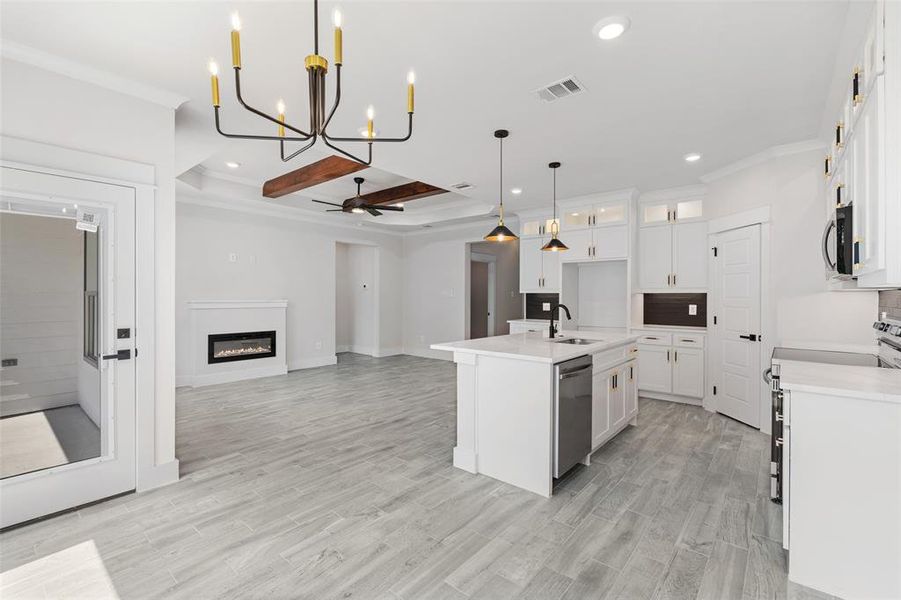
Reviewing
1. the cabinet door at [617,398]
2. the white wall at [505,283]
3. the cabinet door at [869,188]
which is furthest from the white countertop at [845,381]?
the white wall at [505,283]

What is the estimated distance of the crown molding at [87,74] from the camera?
2.27 m

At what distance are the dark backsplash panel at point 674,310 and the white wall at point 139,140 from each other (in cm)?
553

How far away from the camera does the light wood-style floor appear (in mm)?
1849

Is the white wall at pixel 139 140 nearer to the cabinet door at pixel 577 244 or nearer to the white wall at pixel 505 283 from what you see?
the cabinet door at pixel 577 244

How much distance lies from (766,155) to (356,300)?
7.34 meters

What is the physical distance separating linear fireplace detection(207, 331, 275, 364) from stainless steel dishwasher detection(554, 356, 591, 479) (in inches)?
206

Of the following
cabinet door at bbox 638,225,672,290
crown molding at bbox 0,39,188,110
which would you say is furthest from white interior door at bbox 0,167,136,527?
cabinet door at bbox 638,225,672,290

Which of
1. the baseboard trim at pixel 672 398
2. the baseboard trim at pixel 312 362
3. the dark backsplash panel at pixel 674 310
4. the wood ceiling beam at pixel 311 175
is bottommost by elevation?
the baseboard trim at pixel 672 398

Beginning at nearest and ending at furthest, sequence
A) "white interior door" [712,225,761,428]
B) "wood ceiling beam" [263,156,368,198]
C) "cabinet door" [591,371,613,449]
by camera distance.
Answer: "cabinet door" [591,371,613,449], "white interior door" [712,225,761,428], "wood ceiling beam" [263,156,368,198]

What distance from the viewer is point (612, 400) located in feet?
11.5

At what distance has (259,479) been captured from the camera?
114 inches

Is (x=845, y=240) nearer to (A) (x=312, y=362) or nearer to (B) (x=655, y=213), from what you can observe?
(B) (x=655, y=213)

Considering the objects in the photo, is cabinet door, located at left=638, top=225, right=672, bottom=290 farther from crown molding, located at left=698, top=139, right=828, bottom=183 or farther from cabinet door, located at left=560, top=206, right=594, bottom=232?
crown molding, located at left=698, top=139, right=828, bottom=183

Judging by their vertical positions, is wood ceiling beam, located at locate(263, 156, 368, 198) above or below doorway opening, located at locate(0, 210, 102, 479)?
above
